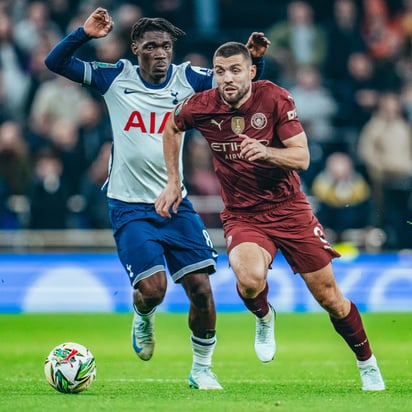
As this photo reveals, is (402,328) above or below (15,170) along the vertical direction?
below

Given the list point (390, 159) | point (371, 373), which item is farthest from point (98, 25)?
point (390, 159)

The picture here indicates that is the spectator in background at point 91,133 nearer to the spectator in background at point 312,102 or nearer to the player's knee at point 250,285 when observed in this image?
the spectator in background at point 312,102

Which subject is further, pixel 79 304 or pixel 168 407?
pixel 79 304

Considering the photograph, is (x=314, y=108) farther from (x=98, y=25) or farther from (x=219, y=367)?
(x=98, y=25)

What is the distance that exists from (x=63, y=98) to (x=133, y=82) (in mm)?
9106

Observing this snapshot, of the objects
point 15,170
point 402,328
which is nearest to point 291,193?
point 402,328

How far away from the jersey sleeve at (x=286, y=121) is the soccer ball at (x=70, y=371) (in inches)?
92.2

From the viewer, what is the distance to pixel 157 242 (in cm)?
1035

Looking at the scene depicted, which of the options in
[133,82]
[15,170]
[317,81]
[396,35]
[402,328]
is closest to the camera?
[133,82]

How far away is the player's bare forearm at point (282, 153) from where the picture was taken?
8.95m

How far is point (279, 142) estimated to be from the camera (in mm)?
9695

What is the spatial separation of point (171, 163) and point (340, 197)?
899 centimetres

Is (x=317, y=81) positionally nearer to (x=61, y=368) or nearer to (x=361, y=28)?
(x=361, y=28)

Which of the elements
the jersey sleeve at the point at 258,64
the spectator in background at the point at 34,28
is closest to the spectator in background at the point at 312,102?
the spectator in background at the point at 34,28
